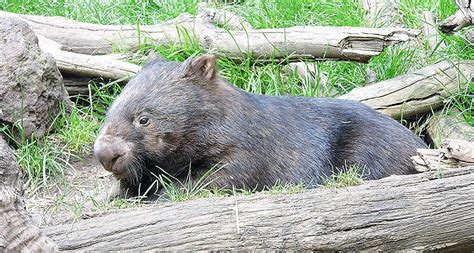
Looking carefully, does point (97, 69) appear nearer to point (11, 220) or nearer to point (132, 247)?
point (132, 247)

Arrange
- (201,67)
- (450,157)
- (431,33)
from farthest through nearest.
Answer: (431,33) < (201,67) < (450,157)

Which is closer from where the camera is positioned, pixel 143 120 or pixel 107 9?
pixel 143 120

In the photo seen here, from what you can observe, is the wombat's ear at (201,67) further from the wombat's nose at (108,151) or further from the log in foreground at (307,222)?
the log in foreground at (307,222)

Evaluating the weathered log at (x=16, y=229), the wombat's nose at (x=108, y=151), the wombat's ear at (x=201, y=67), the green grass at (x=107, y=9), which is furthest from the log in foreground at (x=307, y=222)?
the green grass at (x=107, y=9)

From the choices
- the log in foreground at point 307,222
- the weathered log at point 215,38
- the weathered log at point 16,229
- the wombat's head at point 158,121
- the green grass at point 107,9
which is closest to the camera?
the weathered log at point 16,229

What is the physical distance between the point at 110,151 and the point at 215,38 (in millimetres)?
2343

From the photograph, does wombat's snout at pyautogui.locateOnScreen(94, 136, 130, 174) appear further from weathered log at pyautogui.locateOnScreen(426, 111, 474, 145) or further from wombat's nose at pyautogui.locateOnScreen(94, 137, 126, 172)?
weathered log at pyautogui.locateOnScreen(426, 111, 474, 145)

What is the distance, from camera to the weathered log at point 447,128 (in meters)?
6.95

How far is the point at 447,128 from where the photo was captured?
7074 mm

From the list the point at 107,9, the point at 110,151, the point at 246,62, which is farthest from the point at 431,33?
the point at 110,151

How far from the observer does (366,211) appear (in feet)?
15.6

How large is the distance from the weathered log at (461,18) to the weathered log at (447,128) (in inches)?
26.9

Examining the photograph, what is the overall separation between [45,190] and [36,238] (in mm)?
2731

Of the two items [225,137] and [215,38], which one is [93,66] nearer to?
[215,38]
